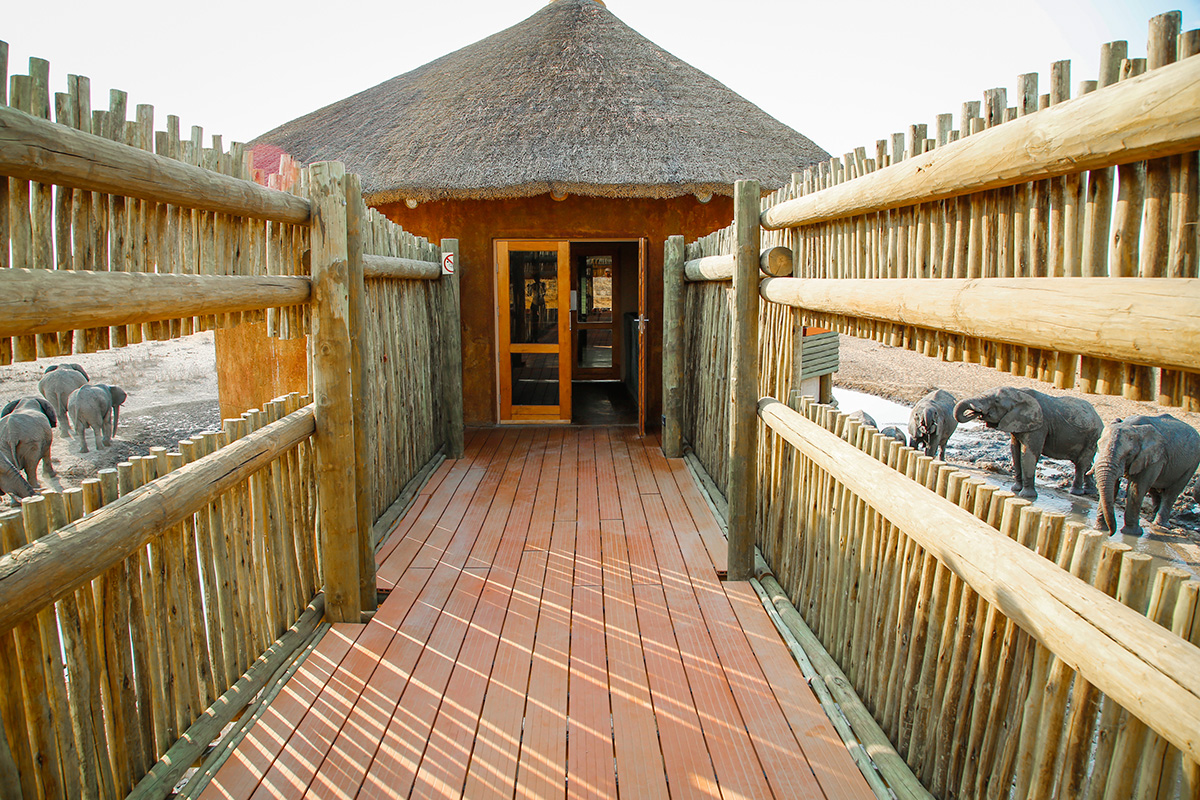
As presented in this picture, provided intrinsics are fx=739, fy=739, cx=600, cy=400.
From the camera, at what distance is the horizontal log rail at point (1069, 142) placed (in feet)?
4.66

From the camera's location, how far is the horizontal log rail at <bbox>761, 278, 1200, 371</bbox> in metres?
1.42

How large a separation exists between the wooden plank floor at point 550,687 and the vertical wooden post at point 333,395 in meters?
0.29

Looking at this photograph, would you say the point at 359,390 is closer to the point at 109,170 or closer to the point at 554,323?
the point at 109,170

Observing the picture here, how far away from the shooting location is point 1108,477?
7.18 metres

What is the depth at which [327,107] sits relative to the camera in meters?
11.6

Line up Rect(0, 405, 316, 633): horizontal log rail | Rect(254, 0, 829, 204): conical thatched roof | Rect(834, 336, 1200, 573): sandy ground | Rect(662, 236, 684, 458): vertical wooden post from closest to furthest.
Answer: Rect(0, 405, 316, 633): horizontal log rail, Rect(662, 236, 684, 458): vertical wooden post, Rect(834, 336, 1200, 573): sandy ground, Rect(254, 0, 829, 204): conical thatched roof

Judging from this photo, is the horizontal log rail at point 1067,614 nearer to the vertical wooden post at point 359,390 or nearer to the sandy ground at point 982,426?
the vertical wooden post at point 359,390

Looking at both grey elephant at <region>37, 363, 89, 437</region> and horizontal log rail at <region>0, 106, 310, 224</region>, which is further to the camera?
grey elephant at <region>37, 363, 89, 437</region>

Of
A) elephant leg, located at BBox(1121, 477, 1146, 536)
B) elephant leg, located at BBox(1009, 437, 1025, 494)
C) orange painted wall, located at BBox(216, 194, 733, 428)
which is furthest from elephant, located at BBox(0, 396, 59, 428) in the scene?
elephant leg, located at BBox(1121, 477, 1146, 536)

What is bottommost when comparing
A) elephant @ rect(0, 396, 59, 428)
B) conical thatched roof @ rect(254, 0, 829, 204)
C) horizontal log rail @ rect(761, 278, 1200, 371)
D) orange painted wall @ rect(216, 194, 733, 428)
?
elephant @ rect(0, 396, 59, 428)

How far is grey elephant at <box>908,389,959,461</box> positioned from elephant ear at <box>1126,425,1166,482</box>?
1752 millimetres

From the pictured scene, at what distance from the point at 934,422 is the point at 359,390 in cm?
698

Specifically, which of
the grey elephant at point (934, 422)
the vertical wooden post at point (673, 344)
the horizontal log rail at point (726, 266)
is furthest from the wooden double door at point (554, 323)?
the grey elephant at point (934, 422)

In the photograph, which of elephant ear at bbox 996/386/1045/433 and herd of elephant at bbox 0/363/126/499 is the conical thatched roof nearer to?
elephant ear at bbox 996/386/1045/433
